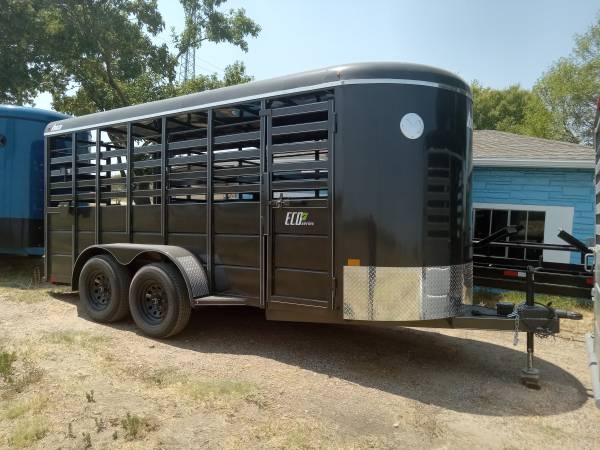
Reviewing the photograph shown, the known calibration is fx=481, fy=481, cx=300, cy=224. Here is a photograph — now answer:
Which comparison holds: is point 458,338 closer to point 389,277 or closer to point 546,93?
point 389,277

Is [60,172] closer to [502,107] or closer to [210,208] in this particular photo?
[210,208]

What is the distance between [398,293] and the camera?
4242 millimetres

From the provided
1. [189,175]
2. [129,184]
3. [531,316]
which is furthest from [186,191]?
[531,316]

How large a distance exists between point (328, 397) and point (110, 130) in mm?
4459

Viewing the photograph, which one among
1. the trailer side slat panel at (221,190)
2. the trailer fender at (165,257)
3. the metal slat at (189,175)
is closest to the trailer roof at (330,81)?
the trailer side slat panel at (221,190)

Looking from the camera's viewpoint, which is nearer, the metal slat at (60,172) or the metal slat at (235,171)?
the metal slat at (235,171)

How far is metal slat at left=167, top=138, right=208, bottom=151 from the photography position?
17.5ft

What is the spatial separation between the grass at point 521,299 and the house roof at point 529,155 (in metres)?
2.53

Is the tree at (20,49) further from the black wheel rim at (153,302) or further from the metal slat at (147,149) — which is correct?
the black wheel rim at (153,302)

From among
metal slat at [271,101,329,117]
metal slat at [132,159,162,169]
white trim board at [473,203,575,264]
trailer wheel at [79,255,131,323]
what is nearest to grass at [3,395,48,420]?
trailer wheel at [79,255,131,323]

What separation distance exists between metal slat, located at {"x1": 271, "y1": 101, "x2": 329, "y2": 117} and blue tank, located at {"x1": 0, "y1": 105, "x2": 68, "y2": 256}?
19.3 feet

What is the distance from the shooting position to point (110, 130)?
6.32 meters

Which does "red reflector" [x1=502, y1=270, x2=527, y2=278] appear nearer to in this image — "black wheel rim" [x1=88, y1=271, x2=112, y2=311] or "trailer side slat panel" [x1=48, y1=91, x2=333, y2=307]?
"trailer side slat panel" [x1=48, y1=91, x2=333, y2=307]

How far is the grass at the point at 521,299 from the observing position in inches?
310
